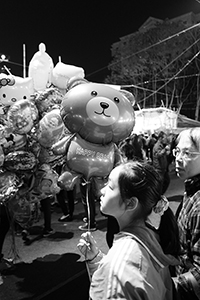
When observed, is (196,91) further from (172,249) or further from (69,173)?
(172,249)

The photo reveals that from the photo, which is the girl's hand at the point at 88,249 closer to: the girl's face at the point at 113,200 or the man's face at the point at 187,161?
the girl's face at the point at 113,200

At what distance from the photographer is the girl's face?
104cm

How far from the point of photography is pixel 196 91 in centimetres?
1535

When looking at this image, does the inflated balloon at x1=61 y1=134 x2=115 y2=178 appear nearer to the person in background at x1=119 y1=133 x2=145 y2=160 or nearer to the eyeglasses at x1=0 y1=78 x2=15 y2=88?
the eyeglasses at x1=0 y1=78 x2=15 y2=88

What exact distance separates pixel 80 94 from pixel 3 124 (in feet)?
3.26

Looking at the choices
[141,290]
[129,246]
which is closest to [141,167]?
[129,246]

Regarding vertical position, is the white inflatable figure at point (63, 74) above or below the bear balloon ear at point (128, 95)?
above

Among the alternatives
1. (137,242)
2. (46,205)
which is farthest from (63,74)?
(137,242)

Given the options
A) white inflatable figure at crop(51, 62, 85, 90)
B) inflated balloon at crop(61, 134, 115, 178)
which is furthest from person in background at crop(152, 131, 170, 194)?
inflated balloon at crop(61, 134, 115, 178)

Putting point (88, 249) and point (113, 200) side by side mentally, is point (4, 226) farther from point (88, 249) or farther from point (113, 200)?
point (113, 200)

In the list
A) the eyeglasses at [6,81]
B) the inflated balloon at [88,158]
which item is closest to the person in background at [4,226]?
the inflated balloon at [88,158]

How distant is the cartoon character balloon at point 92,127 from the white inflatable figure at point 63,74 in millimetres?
904

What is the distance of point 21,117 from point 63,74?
0.80 metres

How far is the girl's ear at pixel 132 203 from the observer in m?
1.02
